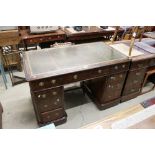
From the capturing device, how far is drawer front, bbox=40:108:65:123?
68.8 inches

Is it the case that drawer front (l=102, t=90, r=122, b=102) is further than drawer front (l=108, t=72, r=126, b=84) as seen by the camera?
Yes

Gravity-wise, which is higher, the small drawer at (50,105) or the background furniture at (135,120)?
the background furniture at (135,120)

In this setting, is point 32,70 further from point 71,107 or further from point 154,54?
point 154,54

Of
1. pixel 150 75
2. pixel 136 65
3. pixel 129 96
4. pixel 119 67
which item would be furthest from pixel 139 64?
pixel 150 75

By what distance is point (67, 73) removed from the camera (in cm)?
153

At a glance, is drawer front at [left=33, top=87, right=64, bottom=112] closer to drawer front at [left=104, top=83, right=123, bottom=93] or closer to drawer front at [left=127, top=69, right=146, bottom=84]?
drawer front at [left=104, top=83, right=123, bottom=93]

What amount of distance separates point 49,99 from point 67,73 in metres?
0.35

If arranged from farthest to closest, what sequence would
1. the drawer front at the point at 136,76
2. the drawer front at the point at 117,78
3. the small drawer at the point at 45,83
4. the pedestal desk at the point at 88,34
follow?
1. the pedestal desk at the point at 88,34
2. the drawer front at the point at 136,76
3. the drawer front at the point at 117,78
4. the small drawer at the point at 45,83

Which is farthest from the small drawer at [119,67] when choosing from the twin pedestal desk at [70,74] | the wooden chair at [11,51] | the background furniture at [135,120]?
the wooden chair at [11,51]

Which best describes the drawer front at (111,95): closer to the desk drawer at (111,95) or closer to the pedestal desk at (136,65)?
the desk drawer at (111,95)

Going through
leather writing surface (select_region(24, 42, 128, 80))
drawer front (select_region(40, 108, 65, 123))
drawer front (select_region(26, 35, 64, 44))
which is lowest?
drawer front (select_region(40, 108, 65, 123))

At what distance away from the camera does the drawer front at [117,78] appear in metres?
1.91

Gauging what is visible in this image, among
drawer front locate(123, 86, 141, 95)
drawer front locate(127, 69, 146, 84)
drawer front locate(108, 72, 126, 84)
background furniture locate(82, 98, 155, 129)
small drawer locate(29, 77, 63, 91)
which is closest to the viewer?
background furniture locate(82, 98, 155, 129)

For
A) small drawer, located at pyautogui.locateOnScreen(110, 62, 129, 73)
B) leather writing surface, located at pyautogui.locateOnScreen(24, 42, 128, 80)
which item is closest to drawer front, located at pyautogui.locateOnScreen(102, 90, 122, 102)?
small drawer, located at pyautogui.locateOnScreen(110, 62, 129, 73)
